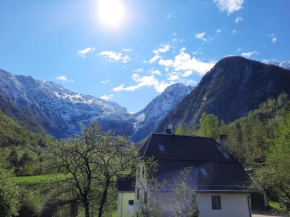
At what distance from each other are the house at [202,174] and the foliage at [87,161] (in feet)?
13.0

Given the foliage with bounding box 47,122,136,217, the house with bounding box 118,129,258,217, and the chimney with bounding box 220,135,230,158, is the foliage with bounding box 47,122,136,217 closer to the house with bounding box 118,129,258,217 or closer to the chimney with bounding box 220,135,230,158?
the house with bounding box 118,129,258,217

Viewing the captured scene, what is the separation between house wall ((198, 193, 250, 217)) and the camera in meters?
26.2

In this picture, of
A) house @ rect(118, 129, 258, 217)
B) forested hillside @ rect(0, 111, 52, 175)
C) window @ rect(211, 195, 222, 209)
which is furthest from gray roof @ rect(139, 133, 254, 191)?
forested hillside @ rect(0, 111, 52, 175)

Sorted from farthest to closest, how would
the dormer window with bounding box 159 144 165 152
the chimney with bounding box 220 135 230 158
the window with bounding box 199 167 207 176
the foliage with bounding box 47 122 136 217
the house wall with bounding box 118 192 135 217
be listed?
the house wall with bounding box 118 192 135 217 → the chimney with bounding box 220 135 230 158 → the dormer window with bounding box 159 144 165 152 → the window with bounding box 199 167 207 176 → the foliage with bounding box 47 122 136 217

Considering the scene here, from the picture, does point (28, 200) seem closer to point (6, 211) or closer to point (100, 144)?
point (6, 211)

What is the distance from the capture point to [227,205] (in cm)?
2706

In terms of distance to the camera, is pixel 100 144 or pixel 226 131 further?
pixel 226 131

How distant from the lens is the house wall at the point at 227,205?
86.0 ft

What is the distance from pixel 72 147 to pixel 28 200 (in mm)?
25014

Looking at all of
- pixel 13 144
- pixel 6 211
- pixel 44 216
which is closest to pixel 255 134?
pixel 44 216

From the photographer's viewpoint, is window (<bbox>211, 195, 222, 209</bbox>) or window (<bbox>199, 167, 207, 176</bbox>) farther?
window (<bbox>199, 167, 207, 176</bbox>)

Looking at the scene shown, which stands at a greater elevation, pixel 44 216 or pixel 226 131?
pixel 226 131

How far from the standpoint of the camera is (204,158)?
3130cm

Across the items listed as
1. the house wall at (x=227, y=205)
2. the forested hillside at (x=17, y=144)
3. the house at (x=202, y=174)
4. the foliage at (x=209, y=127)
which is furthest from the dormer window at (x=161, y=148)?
the forested hillside at (x=17, y=144)
